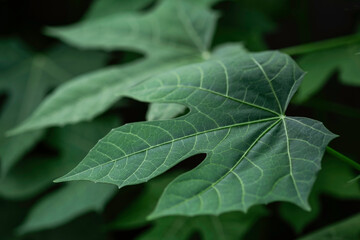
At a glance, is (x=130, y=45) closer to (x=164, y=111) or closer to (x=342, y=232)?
(x=164, y=111)

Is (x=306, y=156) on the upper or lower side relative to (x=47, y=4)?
upper

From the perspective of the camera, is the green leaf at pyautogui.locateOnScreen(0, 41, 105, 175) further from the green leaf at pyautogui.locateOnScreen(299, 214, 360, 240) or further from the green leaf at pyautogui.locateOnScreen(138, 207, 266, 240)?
the green leaf at pyautogui.locateOnScreen(299, 214, 360, 240)

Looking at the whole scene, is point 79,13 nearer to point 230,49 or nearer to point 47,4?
point 47,4

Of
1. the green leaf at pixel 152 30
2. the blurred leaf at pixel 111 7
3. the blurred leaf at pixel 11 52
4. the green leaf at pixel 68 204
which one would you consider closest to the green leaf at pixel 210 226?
the green leaf at pixel 68 204

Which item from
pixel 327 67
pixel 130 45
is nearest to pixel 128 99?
pixel 130 45

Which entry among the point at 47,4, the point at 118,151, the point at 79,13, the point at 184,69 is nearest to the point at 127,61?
the point at 79,13

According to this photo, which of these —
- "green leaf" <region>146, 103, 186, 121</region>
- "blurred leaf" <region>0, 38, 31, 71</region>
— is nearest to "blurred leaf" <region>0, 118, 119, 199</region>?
"blurred leaf" <region>0, 38, 31, 71</region>
